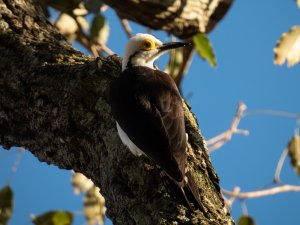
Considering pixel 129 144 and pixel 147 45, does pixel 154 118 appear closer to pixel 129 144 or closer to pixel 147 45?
pixel 129 144

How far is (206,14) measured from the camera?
528 cm

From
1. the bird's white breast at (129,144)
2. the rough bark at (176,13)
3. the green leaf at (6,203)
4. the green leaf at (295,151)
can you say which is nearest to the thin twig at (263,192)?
the green leaf at (295,151)

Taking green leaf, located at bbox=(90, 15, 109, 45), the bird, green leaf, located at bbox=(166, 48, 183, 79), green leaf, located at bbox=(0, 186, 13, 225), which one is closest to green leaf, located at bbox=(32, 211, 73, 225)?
green leaf, located at bbox=(0, 186, 13, 225)

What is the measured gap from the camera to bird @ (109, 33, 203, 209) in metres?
2.86

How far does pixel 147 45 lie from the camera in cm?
438

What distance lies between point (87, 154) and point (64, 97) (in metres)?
0.36

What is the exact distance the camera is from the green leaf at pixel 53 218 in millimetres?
4012

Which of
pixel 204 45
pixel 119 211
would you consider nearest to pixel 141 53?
pixel 204 45

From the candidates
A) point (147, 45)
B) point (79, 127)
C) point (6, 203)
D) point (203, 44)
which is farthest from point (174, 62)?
point (79, 127)

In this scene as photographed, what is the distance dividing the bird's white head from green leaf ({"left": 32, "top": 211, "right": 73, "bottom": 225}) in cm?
121

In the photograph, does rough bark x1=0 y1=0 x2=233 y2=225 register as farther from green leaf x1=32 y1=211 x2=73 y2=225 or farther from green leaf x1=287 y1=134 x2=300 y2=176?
green leaf x1=287 y1=134 x2=300 y2=176

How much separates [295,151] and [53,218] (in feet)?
6.40

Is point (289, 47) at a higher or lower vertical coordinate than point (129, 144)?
Answer: higher

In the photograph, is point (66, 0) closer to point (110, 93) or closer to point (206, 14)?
point (206, 14)
